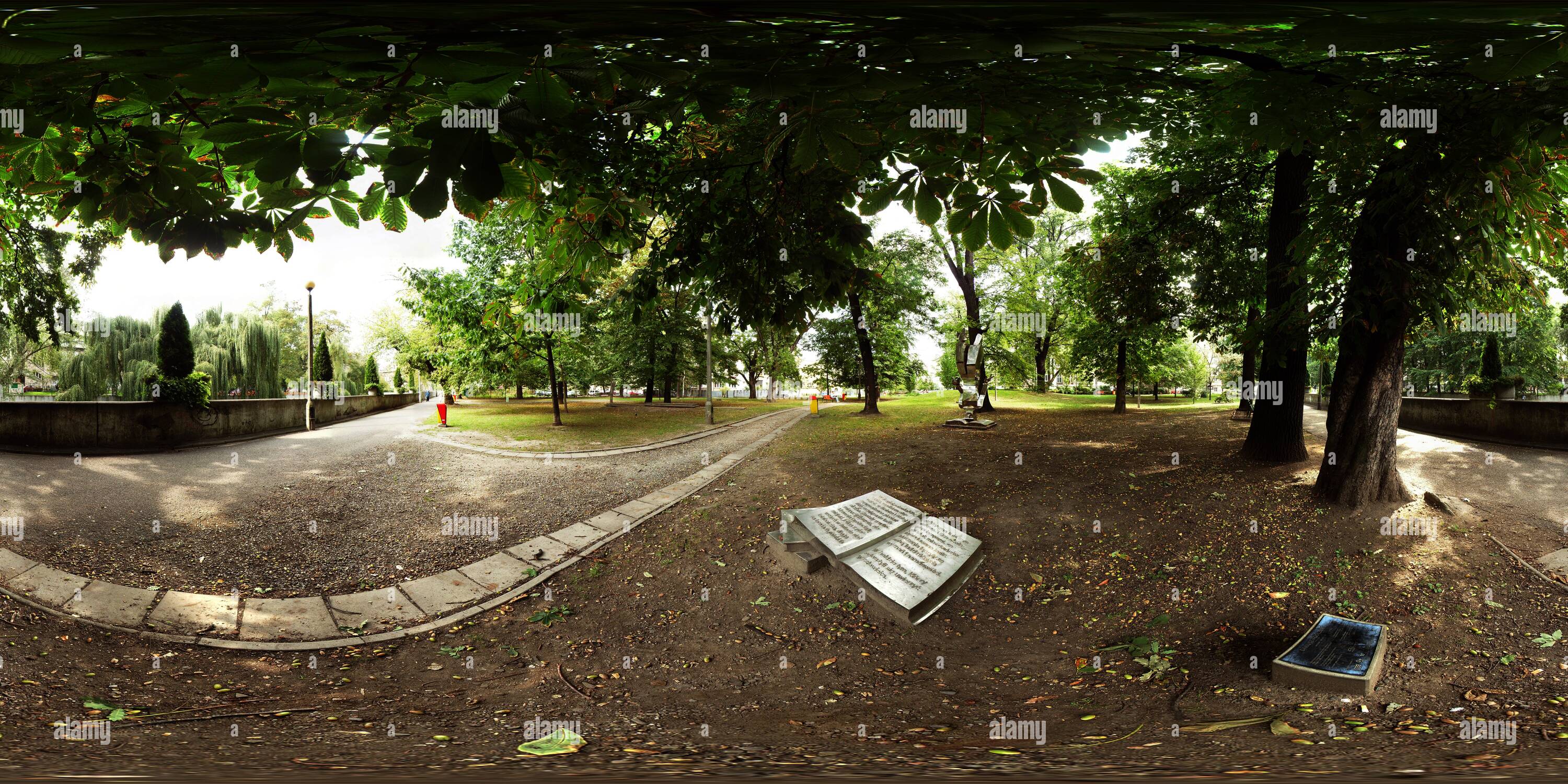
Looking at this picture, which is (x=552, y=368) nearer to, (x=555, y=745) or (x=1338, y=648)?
(x=555, y=745)

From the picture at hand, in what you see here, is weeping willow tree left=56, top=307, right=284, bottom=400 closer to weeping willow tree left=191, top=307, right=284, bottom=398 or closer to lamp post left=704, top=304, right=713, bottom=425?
weeping willow tree left=191, top=307, right=284, bottom=398

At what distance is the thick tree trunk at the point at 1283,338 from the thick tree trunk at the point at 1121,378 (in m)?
1.20

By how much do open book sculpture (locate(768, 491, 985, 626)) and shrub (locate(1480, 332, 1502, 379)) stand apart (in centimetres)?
866

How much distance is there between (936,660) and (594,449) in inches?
115

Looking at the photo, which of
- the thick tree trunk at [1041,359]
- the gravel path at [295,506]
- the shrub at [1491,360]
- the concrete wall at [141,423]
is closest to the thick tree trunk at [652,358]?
the gravel path at [295,506]

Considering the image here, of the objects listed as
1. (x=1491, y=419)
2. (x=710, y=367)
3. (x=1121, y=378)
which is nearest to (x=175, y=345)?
(x=710, y=367)

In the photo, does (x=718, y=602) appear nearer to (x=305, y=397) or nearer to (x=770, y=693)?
(x=770, y=693)

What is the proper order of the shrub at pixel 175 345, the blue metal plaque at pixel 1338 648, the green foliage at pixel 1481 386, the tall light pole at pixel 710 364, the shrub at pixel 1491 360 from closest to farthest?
the blue metal plaque at pixel 1338 648, the shrub at pixel 175 345, the tall light pole at pixel 710 364, the green foliage at pixel 1481 386, the shrub at pixel 1491 360

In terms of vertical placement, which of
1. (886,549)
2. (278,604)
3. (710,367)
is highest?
(710,367)

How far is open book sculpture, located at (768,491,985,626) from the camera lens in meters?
3.11

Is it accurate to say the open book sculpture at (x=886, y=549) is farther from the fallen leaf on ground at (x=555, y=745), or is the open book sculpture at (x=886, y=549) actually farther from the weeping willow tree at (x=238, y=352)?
the weeping willow tree at (x=238, y=352)

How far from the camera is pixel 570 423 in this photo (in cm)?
420

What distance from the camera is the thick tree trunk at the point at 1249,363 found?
444 centimetres

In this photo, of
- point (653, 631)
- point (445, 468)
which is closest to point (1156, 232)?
point (653, 631)
